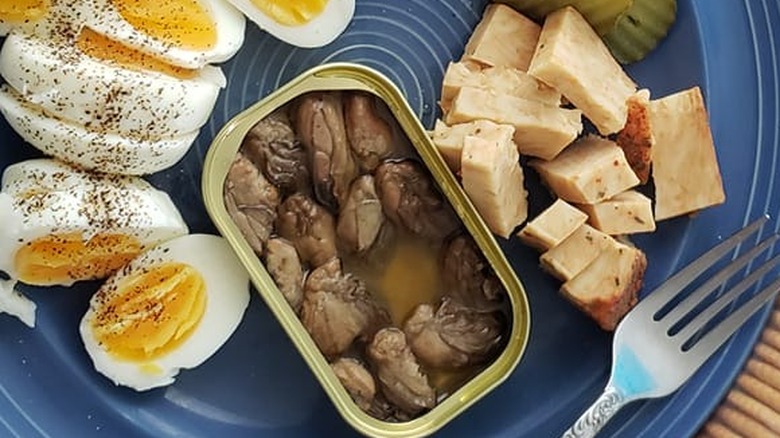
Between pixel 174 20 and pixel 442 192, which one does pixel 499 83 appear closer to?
pixel 442 192

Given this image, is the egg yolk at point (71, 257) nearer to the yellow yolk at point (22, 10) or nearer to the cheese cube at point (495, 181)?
the yellow yolk at point (22, 10)

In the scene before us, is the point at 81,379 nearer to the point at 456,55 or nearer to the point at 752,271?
the point at 456,55

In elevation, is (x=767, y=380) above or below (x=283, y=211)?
below

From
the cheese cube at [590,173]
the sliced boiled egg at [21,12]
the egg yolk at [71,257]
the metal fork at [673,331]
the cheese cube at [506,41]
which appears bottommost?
the metal fork at [673,331]

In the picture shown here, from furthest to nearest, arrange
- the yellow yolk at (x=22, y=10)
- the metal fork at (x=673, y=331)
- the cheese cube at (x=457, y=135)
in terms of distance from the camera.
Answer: the metal fork at (x=673, y=331) → the cheese cube at (x=457, y=135) → the yellow yolk at (x=22, y=10)

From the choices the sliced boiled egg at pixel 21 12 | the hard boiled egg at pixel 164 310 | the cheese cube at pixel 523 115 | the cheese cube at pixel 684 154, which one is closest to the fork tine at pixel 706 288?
the cheese cube at pixel 684 154

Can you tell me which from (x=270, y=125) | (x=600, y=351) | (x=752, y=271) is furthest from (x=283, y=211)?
(x=752, y=271)

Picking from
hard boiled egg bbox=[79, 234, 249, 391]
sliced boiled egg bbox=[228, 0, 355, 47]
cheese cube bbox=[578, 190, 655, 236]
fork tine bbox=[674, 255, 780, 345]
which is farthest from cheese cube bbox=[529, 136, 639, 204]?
hard boiled egg bbox=[79, 234, 249, 391]
